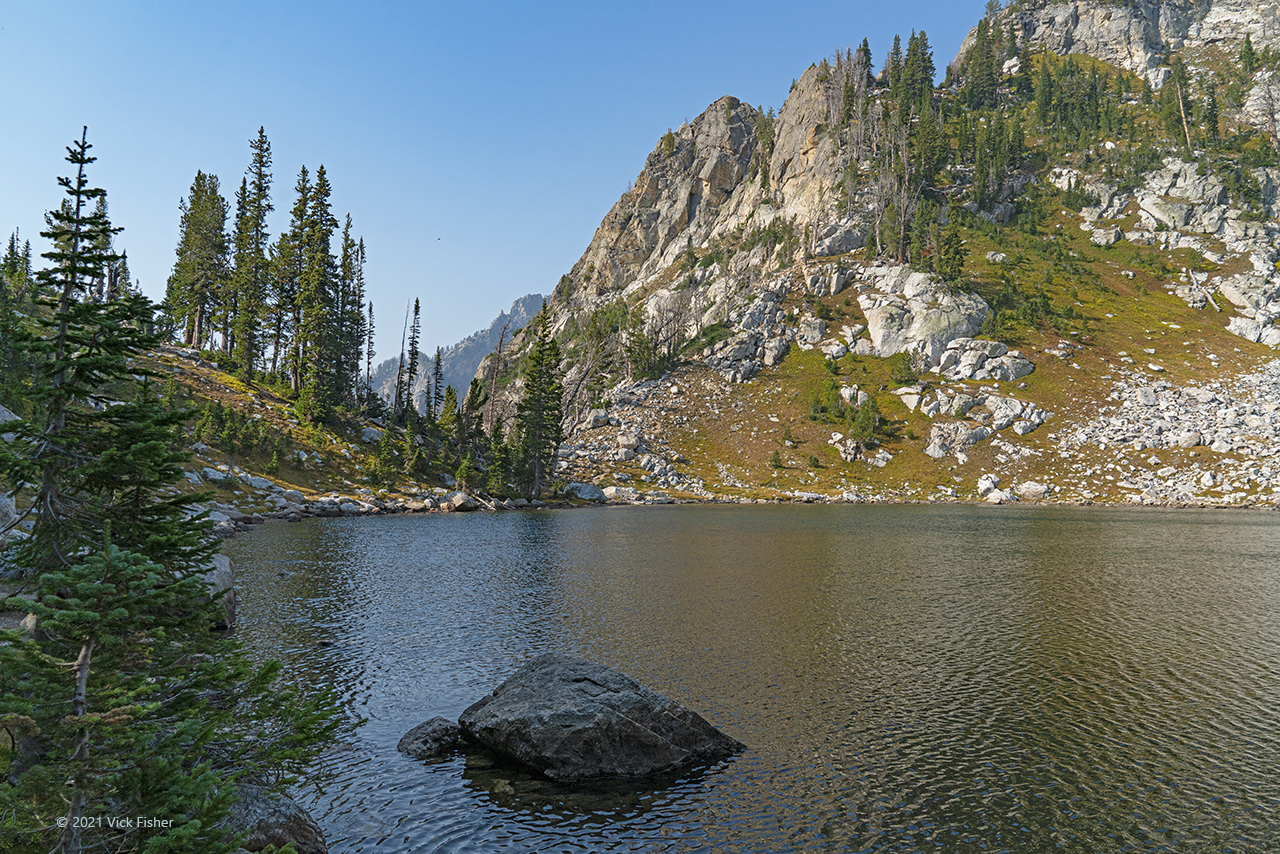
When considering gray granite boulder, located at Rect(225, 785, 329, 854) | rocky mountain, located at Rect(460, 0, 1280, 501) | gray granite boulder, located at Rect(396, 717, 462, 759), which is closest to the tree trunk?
gray granite boulder, located at Rect(225, 785, 329, 854)

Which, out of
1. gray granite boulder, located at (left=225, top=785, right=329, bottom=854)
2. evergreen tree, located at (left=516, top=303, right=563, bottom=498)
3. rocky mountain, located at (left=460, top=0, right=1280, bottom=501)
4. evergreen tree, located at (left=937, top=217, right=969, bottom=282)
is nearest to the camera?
gray granite boulder, located at (left=225, top=785, right=329, bottom=854)

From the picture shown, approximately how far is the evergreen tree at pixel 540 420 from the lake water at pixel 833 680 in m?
59.0

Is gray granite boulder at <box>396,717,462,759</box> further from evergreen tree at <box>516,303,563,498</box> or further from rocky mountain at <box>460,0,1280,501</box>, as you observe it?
rocky mountain at <box>460,0,1280,501</box>

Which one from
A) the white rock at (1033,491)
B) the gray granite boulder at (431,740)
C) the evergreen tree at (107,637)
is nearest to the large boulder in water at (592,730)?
the gray granite boulder at (431,740)

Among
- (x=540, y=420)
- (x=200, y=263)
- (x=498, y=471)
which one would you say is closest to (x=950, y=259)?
(x=540, y=420)

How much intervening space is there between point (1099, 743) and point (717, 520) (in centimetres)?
7631

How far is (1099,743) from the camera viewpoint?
21.9m

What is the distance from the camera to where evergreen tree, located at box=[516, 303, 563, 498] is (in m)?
123

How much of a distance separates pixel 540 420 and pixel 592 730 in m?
104

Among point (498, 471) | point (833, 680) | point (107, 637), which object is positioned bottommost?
point (833, 680)

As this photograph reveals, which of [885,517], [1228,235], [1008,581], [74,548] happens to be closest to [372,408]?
[885,517]

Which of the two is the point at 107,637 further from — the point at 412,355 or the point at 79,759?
the point at 412,355

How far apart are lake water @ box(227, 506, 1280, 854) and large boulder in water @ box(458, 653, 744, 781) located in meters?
0.84

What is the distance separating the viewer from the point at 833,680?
27984 millimetres
